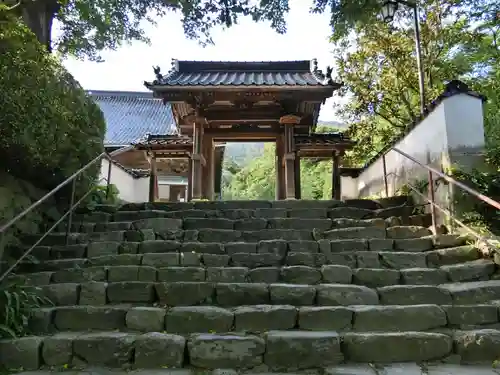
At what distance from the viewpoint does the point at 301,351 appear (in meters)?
2.62

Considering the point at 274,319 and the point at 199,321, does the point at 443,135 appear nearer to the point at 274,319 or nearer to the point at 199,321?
the point at 274,319

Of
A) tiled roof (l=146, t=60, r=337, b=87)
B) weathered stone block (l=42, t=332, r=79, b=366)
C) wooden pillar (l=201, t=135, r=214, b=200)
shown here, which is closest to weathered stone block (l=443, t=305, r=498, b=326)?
weathered stone block (l=42, t=332, r=79, b=366)

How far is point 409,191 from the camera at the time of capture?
5.73 m

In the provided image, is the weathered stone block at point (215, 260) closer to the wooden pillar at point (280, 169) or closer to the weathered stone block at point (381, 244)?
the weathered stone block at point (381, 244)

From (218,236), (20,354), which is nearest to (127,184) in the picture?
(218,236)

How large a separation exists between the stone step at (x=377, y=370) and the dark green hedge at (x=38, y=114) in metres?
2.44

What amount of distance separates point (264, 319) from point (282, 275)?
0.73 metres

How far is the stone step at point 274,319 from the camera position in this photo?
2.91m

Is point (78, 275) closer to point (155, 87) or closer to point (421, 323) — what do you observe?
point (421, 323)

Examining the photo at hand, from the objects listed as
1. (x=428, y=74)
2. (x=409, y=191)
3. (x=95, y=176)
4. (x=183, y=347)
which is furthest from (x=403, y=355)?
(x=428, y=74)

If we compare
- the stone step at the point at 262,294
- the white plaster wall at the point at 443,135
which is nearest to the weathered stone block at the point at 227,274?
the stone step at the point at 262,294

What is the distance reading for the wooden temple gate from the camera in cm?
807

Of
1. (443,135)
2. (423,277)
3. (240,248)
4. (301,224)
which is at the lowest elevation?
(423,277)

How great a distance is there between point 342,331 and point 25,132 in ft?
11.6
